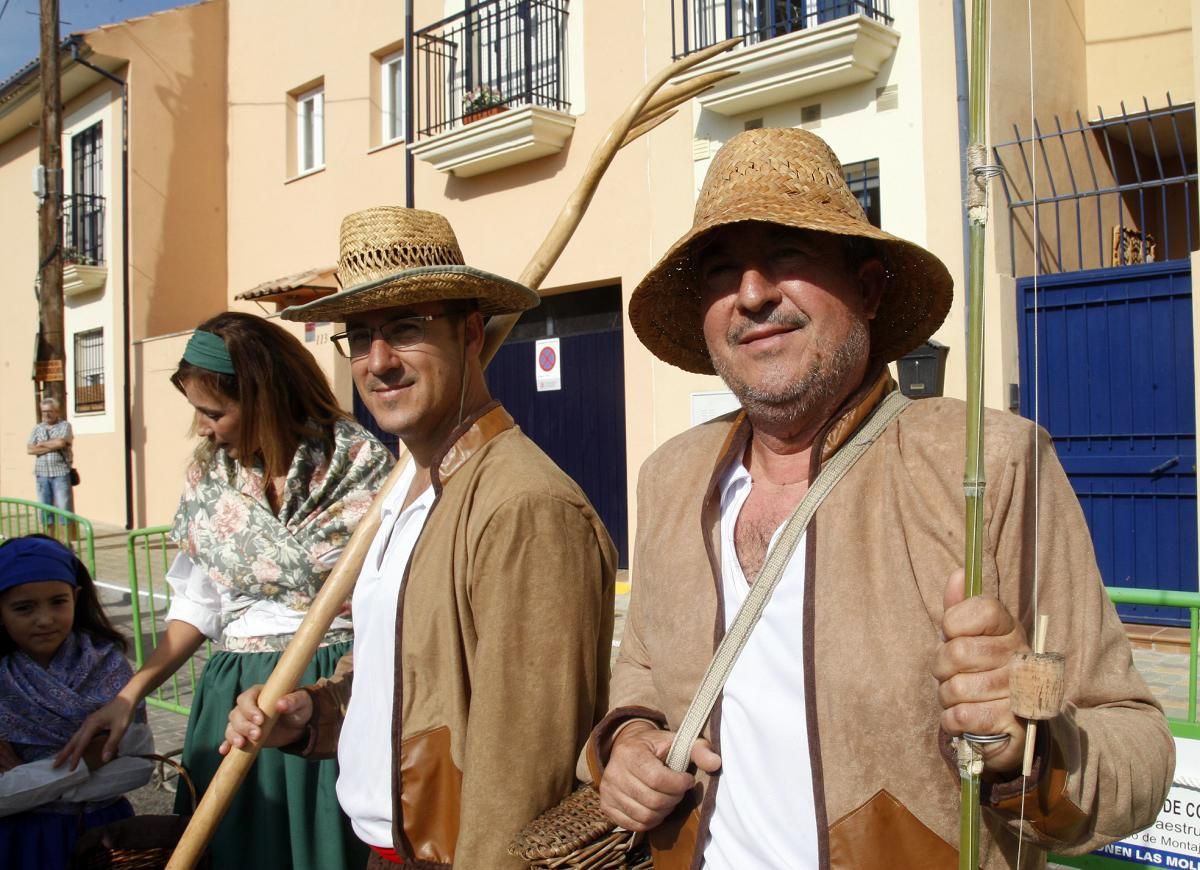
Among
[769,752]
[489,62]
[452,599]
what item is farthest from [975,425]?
[489,62]

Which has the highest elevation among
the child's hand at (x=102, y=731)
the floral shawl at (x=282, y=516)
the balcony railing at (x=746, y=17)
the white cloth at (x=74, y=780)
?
the balcony railing at (x=746, y=17)

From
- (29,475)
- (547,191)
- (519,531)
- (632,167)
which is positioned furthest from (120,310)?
(519,531)

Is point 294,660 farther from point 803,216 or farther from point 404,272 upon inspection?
point 803,216

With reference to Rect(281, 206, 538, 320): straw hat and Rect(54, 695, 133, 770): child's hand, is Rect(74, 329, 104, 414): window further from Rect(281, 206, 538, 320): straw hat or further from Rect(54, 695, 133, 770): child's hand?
Rect(281, 206, 538, 320): straw hat

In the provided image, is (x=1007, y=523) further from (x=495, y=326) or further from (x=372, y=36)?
(x=372, y=36)

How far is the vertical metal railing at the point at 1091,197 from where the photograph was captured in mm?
8211

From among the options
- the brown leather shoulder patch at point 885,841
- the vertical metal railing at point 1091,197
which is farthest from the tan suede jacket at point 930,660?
the vertical metal railing at point 1091,197

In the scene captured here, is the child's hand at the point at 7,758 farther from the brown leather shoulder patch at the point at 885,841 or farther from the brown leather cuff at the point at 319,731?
the brown leather shoulder patch at the point at 885,841

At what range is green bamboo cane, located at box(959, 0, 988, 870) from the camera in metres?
1.21

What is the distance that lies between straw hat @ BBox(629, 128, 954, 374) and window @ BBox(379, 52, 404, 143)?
480 inches

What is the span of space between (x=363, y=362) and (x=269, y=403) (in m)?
0.81

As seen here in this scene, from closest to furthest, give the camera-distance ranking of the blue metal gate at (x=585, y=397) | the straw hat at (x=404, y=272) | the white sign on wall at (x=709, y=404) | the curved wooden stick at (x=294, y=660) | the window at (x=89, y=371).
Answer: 1. the straw hat at (x=404, y=272)
2. the curved wooden stick at (x=294, y=660)
3. the white sign on wall at (x=709, y=404)
4. the blue metal gate at (x=585, y=397)
5. the window at (x=89, y=371)

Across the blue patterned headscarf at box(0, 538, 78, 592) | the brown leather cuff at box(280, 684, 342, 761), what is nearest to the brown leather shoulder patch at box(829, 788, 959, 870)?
the brown leather cuff at box(280, 684, 342, 761)

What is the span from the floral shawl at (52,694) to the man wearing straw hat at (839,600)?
211cm
